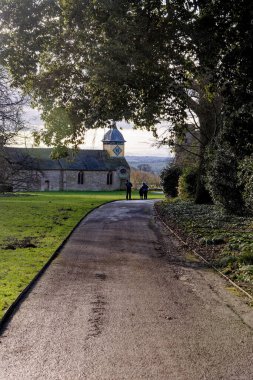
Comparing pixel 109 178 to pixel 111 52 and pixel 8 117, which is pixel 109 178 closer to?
pixel 8 117

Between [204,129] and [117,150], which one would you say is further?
[117,150]

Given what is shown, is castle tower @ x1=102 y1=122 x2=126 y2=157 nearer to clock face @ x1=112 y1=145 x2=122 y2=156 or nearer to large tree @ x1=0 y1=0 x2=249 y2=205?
clock face @ x1=112 y1=145 x2=122 y2=156

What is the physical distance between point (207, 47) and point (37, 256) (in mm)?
7627

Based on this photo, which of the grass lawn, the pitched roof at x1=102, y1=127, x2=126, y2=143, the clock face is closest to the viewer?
the grass lawn

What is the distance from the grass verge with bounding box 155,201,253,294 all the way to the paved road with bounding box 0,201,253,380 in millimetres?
670

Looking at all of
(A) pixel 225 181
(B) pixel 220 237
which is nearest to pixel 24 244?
(B) pixel 220 237

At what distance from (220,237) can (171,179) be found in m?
29.2

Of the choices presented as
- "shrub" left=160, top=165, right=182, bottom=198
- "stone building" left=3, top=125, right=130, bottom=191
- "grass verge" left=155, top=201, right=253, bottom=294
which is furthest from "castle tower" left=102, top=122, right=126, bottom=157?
"grass verge" left=155, top=201, right=253, bottom=294

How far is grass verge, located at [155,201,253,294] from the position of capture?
1201 centimetres

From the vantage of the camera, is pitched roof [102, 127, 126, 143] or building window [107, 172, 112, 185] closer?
building window [107, 172, 112, 185]

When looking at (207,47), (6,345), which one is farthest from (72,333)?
(207,47)

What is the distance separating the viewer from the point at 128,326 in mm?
7715

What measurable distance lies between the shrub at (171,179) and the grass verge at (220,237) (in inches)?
677

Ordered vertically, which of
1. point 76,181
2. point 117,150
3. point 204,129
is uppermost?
point 117,150
